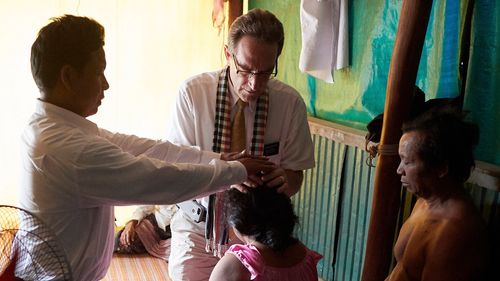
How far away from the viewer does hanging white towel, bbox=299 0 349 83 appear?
2.35 m

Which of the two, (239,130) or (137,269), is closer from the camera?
(239,130)

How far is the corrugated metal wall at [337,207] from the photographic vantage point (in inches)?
87.6

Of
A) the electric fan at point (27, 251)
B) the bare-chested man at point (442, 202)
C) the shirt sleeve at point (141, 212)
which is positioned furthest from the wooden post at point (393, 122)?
the shirt sleeve at point (141, 212)

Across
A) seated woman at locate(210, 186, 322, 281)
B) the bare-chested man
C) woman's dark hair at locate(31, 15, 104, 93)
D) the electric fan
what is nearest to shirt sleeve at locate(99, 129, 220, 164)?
seated woman at locate(210, 186, 322, 281)

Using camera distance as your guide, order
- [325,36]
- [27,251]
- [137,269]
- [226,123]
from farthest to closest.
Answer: [137,269] → [325,36] → [226,123] → [27,251]

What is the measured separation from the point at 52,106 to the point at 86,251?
0.36 metres

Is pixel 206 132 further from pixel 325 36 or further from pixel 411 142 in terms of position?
pixel 325 36

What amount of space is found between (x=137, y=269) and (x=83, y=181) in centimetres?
241

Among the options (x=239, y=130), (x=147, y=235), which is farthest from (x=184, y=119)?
(x=147, y=235)

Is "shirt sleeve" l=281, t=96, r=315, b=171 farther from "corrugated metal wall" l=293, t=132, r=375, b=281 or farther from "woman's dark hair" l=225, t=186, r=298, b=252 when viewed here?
"corrugated metal wall" l=293, t=132, r=375, b=281

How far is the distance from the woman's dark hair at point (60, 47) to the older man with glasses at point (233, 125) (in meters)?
0.58

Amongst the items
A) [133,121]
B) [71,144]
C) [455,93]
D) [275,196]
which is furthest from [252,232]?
[133,121]

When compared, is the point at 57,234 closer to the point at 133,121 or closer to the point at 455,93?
the point at 455,93

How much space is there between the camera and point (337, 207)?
2.43 m
